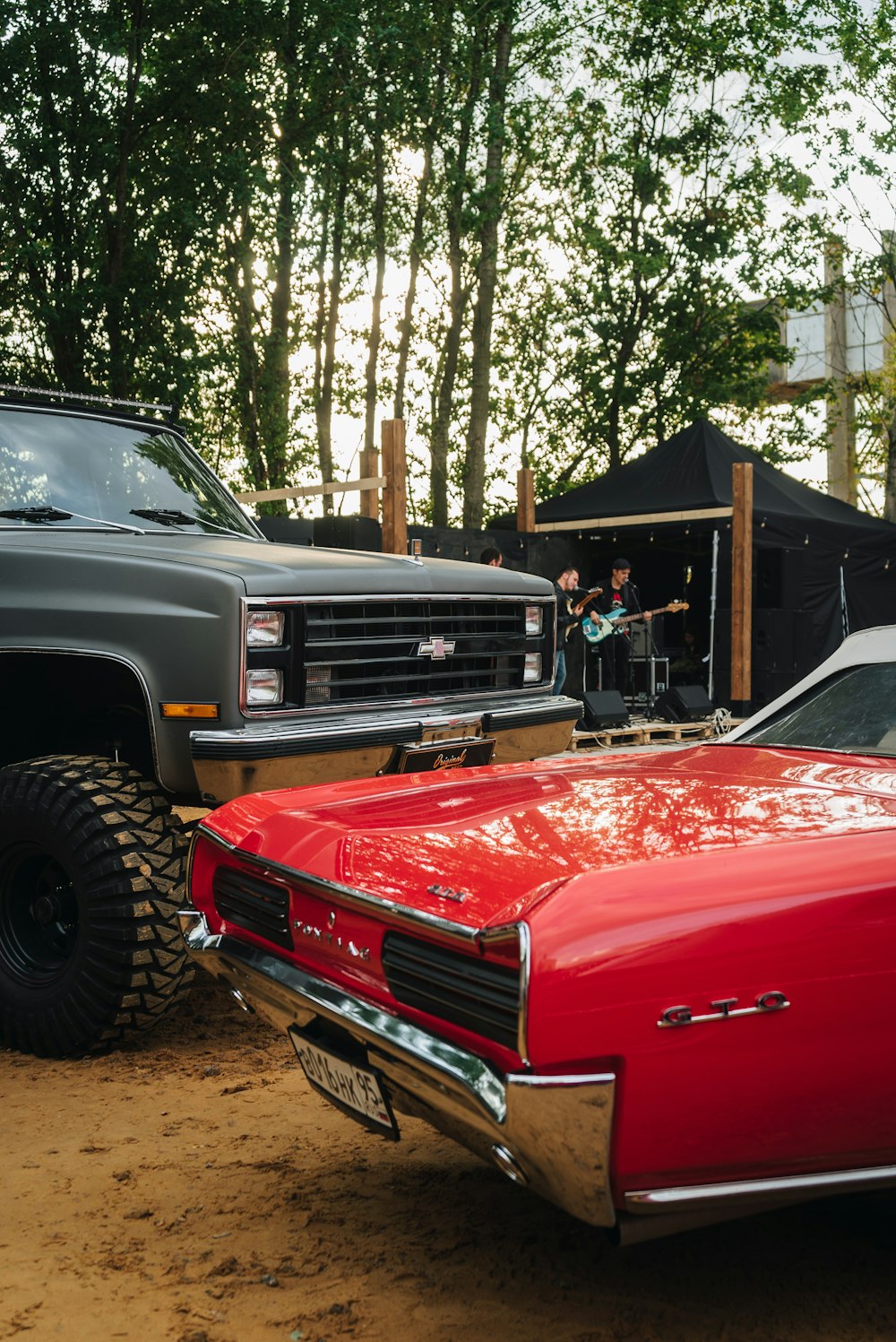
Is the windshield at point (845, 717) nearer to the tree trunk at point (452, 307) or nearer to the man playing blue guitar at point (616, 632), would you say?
the man playing blue guitar at point (616, 632)

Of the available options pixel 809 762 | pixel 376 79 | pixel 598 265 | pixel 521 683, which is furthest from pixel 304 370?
pixel 809 762

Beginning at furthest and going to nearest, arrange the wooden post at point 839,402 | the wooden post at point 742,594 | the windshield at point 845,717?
1. the wooden post at point 839,402
2. the wooden post at point 742,594
3. the windshield at point 845,717

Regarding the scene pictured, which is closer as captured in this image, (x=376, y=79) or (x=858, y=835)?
(x=858, y=835)

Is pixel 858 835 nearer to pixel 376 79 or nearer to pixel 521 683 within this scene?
pixel 521 683

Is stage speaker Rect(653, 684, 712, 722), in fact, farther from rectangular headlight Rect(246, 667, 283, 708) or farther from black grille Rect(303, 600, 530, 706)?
rectangular headlight Rect(246, 667, 283, 708)

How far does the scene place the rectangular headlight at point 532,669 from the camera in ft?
18.6

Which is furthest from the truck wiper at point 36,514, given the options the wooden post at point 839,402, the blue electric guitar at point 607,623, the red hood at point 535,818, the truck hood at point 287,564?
the wooden post at point 839,402

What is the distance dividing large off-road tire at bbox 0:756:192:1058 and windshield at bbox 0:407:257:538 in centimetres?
116

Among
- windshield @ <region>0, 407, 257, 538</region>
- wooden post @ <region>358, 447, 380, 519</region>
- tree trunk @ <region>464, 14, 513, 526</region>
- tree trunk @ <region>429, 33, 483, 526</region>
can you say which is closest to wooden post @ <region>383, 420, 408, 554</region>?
wooden post @ <region>358, 447, 380, 519</region>

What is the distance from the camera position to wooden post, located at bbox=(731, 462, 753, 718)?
15094mm

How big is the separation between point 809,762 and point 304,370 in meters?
29.2

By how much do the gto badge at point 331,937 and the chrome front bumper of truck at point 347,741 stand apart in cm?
137

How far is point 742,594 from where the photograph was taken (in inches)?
600

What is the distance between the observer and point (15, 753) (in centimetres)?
523
